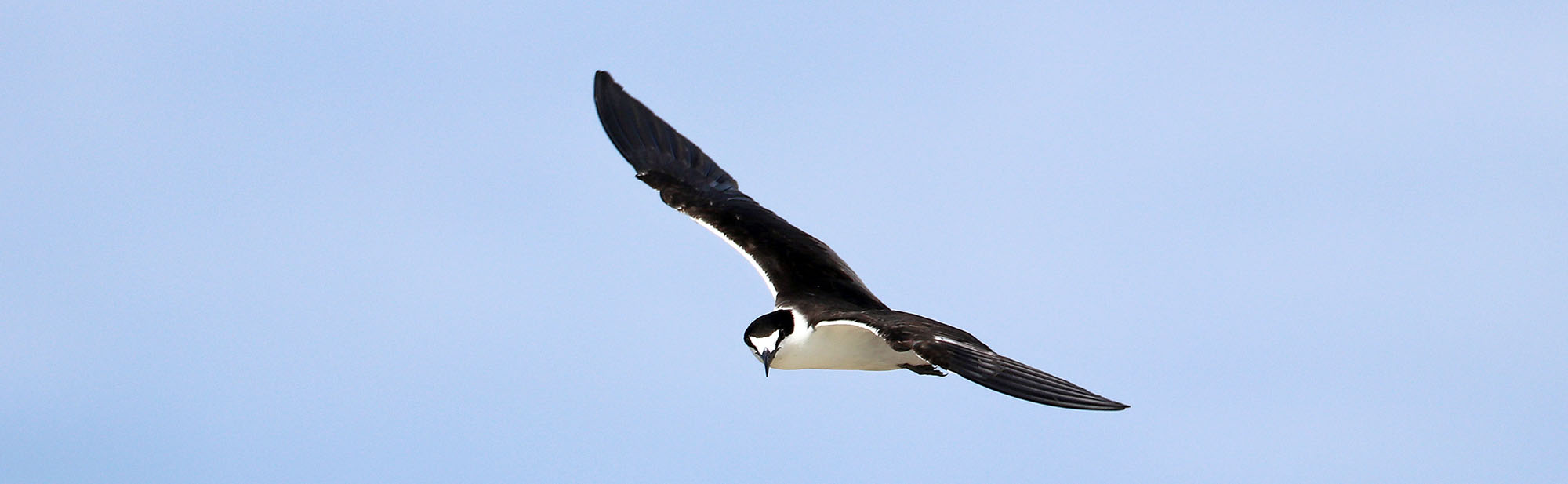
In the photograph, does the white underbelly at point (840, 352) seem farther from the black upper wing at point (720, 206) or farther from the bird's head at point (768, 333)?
the black upper wing at point (720, 206)

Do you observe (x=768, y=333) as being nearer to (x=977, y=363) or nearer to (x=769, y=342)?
(x=769, y=342)

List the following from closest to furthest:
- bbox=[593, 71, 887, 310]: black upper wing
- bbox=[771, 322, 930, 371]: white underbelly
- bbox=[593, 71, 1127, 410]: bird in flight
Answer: bbox=[593, 71, 1127, 410]: bird in flight
bbox=[771, 322, 930, 371]: white underbelly
bbox=[593, 71, 887, 310]: black upper wing

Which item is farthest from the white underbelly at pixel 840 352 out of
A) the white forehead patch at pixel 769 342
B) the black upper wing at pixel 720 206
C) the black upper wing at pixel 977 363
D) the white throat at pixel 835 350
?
the black upper wing at pixel 720 206

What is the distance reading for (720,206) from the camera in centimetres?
1897

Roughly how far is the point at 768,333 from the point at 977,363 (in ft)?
9.70

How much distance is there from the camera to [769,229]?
1855 cm

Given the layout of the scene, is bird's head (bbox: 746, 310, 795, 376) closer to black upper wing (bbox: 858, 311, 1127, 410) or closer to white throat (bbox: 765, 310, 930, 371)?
white throat (bbox: 765, 310, 930, 371)

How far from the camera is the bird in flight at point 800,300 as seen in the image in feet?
44.4

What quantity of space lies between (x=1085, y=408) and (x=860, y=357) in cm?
415

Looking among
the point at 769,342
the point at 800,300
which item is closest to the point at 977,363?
the point at 769,342

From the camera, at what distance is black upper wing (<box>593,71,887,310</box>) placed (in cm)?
1795

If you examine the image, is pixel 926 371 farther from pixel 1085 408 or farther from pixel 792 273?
pixel 1085 408

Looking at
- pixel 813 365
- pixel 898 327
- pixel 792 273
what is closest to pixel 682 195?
pixel 792 273

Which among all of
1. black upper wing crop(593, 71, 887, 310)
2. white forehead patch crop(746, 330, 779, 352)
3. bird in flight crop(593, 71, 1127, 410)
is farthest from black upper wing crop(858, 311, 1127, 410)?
black upper wing crop(593, 71, 887, 310)
